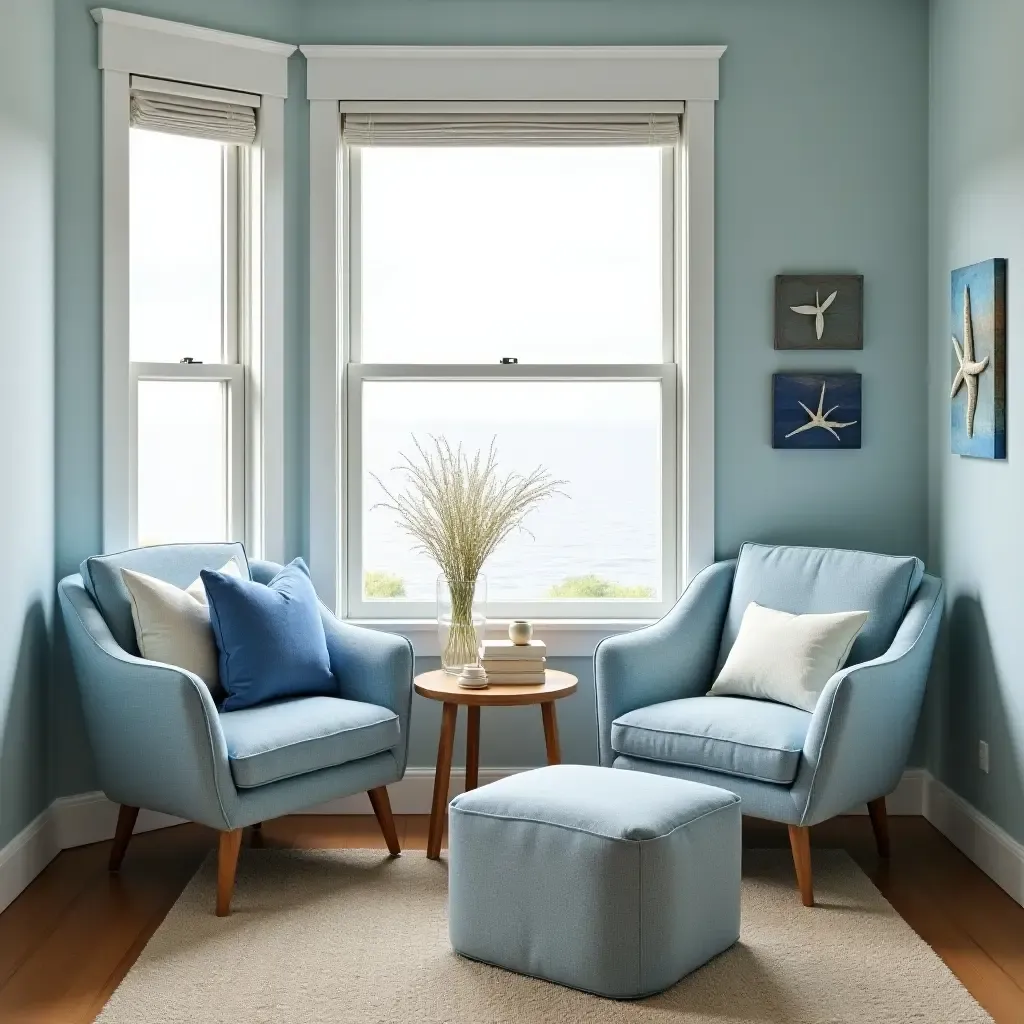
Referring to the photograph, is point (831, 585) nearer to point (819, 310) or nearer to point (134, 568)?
point (819, 310)

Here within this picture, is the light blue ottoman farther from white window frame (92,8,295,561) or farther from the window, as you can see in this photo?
white window frame (92,8,295,561)

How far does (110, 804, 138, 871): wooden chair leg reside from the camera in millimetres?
3576

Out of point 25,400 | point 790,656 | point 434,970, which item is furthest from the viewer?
point 790,656

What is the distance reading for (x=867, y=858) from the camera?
12.3ft

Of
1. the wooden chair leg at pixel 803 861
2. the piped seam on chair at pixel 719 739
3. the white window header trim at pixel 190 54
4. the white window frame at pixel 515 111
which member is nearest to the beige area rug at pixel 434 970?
the wooden chair leg at pixel 803 861

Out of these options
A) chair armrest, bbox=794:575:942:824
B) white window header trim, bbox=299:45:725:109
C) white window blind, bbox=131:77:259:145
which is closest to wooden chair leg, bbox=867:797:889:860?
chair armrest, bbox=794:575:942:824

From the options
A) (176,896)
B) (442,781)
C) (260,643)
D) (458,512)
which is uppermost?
(458,512)

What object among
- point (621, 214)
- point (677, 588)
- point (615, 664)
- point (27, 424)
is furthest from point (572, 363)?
point (27, 424)

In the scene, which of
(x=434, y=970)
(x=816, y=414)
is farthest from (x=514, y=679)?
(x=816, y=414)

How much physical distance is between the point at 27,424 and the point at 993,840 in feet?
9.99

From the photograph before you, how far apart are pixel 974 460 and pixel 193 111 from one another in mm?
2736

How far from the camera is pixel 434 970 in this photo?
287 cm

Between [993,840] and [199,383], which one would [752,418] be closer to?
[993,840]

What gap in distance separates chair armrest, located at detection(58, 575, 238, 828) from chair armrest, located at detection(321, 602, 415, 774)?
0.60 meters
